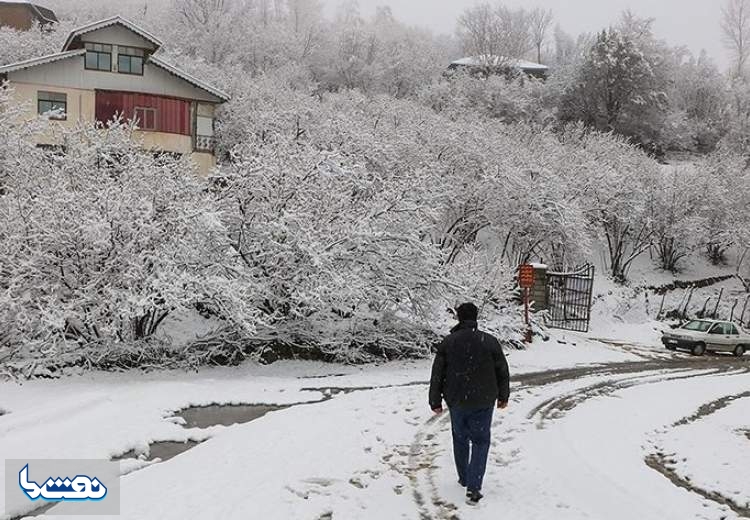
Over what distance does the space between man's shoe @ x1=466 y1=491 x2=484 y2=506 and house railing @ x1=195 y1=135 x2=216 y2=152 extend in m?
28.3

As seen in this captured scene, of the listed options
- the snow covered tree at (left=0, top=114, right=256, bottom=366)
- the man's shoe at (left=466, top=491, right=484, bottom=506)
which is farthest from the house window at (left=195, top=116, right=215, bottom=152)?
the man's shoe at (left=466, top=491, right=484, bottom=506)

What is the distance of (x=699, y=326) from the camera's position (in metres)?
26.8

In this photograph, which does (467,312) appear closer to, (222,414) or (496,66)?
(222,414)

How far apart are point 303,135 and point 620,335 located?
54.1ft

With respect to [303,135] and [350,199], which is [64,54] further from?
[350,199]

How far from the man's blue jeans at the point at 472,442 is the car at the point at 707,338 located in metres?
21.6

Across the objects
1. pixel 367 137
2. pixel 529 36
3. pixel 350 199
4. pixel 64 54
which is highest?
pixel 529 36

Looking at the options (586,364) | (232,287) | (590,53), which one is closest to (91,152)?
(232,287)

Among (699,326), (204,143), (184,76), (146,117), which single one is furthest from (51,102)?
(699,326)

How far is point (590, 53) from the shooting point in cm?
5878

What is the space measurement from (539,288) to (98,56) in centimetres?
2164

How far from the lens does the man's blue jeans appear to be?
6.95 metres

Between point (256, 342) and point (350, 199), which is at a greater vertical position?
point (350, 199)

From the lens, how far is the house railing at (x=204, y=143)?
32.8 meters
